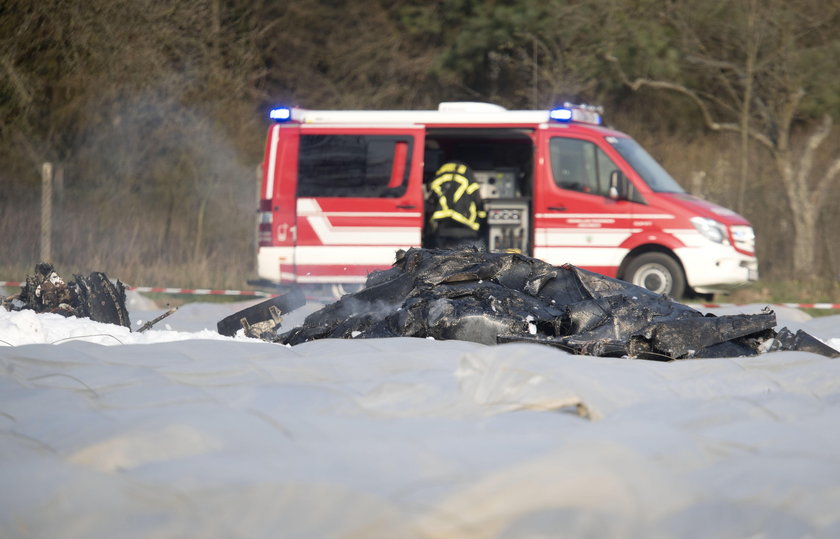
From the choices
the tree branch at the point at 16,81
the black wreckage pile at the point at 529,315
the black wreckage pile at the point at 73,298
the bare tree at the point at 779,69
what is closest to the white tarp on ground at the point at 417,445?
the black wreckage pile at the point at 529,315

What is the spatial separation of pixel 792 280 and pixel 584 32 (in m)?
6.14

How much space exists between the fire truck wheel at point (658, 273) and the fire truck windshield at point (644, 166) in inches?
29.1

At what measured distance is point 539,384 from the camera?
143 inches

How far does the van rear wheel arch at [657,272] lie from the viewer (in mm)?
11117

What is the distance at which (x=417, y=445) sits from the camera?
3.12m

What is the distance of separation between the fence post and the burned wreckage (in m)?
7.78

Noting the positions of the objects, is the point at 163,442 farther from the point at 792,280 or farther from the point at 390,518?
the point at 792,280

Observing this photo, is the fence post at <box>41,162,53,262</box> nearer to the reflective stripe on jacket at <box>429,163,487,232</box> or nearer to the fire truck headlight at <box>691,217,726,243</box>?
the reflective stripe on jacket at <box>429,163,487,232</box>

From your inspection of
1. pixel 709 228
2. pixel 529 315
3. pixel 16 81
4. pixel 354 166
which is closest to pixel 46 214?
pixel 16 81

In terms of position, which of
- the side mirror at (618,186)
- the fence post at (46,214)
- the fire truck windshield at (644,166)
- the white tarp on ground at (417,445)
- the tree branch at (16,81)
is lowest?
the white tarp on ground at (417,445)

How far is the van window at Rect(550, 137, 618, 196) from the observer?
36.8 feet

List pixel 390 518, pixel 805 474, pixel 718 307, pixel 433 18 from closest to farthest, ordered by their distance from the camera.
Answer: pixel 390 518
pixel 805 474
pixel 718 307
pixel 433 18

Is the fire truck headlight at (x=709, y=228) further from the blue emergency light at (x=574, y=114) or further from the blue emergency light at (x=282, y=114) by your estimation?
the blue emergency light at (x=282, y=114)

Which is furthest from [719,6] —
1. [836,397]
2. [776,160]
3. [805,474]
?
[805,474]
